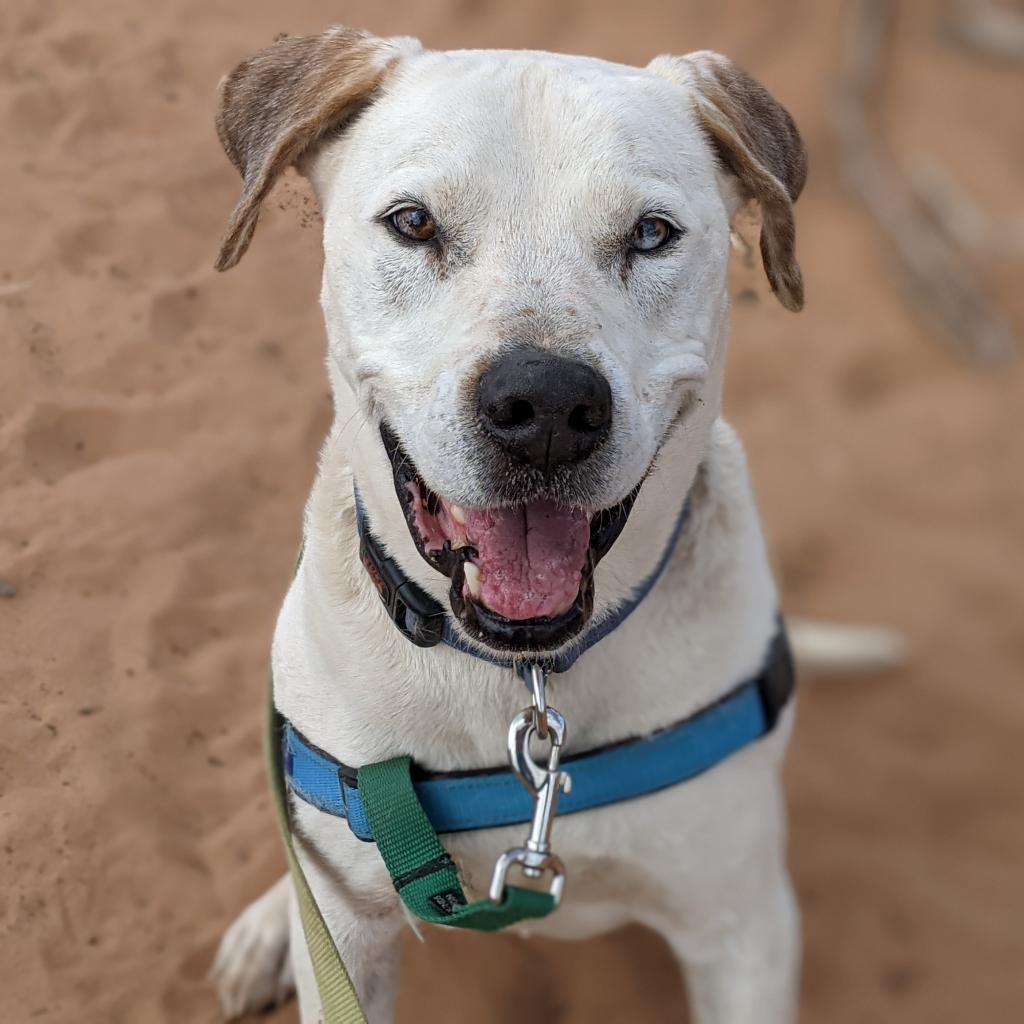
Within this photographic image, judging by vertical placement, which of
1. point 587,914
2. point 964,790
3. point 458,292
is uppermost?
point 458,292

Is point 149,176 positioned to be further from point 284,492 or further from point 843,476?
point 843,476

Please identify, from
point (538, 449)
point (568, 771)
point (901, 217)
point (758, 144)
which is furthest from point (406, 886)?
point (901, 217)

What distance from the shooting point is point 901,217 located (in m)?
5.44

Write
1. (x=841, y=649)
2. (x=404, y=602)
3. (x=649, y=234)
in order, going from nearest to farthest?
1. (x=649, y=234)
2. (x=404, y=602)
3. (x=841, y=649)

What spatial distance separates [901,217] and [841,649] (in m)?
A: 2.54

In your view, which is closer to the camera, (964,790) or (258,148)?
(258,148)

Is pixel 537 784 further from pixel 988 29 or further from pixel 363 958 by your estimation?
pixel 988 29

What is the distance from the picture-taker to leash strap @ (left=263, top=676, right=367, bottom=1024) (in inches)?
77.2

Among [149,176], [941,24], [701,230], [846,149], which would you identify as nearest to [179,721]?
[149,176]

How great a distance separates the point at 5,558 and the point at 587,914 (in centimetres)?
126

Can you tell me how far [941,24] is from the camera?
638 centimetres

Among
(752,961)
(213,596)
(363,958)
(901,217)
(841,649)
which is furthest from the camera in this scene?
(901,217)

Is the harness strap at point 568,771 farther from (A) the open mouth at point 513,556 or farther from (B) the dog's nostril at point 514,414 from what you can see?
(B) the dog's nostril at point 514,414

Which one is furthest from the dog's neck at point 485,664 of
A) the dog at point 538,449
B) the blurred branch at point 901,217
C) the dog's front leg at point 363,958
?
the blurred branch at point 901,217
